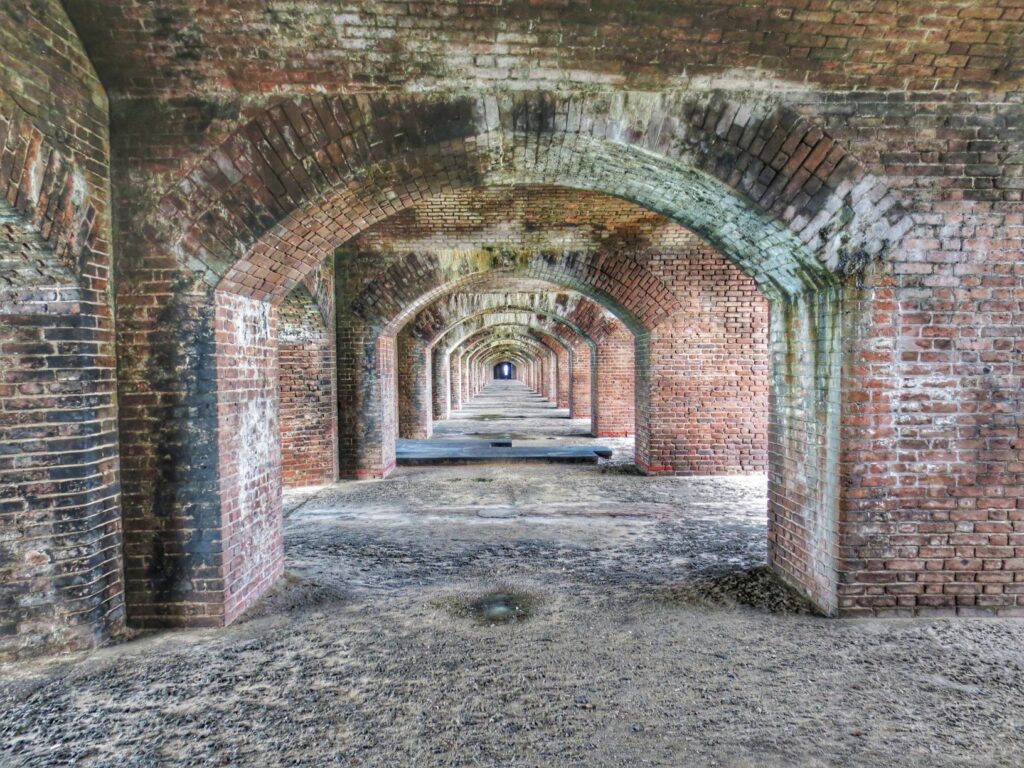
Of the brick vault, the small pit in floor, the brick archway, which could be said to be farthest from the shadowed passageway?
the brick archway

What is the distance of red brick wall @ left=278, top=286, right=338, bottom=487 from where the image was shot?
27.8 feet

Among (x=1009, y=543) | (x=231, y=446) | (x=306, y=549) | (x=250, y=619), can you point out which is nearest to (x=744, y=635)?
(x=1009, y=543)

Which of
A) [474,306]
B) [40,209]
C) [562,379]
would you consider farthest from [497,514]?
[562,379]

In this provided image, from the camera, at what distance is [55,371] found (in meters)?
3.44

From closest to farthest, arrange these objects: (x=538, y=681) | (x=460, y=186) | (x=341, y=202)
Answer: (x=538, y=681) < (x=341, y=202) < (x=460, y=186)

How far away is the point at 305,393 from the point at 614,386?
789 centimetres

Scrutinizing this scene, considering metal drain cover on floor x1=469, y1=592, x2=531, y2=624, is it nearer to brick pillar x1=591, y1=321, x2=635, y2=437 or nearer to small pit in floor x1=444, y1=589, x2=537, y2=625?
small pit in floor x1=444, y1=589, x2=537, y2=625

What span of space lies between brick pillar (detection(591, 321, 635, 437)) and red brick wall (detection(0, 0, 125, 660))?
11.4 meters

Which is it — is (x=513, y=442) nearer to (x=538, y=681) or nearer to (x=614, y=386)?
(x=614, y=386)

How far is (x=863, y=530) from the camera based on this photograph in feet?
13.0

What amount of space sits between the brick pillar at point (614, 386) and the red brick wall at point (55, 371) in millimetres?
11387

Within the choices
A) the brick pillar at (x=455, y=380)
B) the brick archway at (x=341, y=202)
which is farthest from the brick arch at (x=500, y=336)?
the brick archway at (x=341, y=202)

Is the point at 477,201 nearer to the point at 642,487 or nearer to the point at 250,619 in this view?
the point at 642,487

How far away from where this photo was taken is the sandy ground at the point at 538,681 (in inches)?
106
